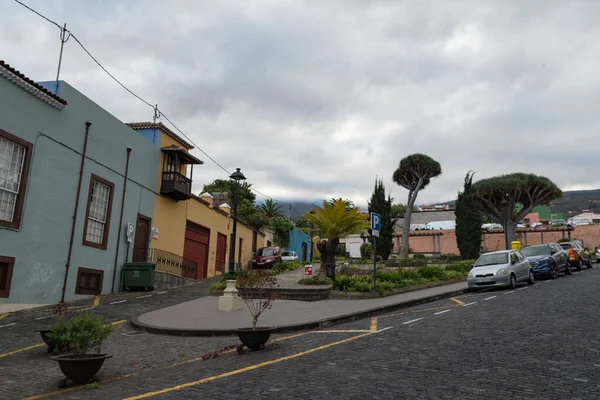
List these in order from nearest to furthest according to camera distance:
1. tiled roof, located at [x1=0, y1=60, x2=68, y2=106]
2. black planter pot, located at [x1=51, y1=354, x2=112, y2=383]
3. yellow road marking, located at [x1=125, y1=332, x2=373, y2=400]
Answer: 1. yellow road marking, located at [x1=125, y1=332, x2=373, y2=400]
2. black planter pot, located at [x1=51, y1=354, x2=112, y2=383]
3. tiled roof, located at [x1=0, y1=60, x2=68, y2=106]

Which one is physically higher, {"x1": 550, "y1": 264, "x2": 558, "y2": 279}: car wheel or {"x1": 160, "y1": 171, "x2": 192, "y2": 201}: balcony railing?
{"x1": 160, "y1": 171, "x2": 192, "y2": 201}: balcony railing

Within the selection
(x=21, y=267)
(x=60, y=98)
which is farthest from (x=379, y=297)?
(x=60, y=98)

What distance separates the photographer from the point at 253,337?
826 centimetres

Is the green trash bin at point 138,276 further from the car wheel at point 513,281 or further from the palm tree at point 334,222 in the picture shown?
the car wheel at point 513,281

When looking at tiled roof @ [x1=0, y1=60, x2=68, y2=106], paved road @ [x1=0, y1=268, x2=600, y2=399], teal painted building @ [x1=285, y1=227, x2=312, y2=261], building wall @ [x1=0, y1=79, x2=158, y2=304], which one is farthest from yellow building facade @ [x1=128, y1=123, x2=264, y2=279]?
teal painted building @ [x1=285, y1=227, x2=312, y2=261]

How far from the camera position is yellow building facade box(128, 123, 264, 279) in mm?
23438

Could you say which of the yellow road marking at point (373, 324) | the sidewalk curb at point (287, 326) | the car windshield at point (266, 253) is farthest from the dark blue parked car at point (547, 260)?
the car windshield at point (266, 253)

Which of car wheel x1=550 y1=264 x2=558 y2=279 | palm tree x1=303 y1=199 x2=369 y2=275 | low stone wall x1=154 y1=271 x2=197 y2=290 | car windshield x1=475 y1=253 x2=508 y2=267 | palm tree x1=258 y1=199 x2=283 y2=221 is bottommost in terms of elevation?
low stone wall x1=154 y1=271 x2=197 y2=290

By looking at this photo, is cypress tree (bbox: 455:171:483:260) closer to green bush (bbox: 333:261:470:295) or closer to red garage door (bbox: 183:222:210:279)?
green bush (bbox: 333:261:470:295)

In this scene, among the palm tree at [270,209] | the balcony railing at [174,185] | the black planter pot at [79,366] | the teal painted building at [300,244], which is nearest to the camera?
the black planter pot at [79,366]

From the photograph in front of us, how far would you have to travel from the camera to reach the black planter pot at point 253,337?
27.0 feet

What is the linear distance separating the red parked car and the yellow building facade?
105 inches

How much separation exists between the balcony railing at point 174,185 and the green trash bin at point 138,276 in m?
5.07

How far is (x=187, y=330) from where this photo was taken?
34.9 ft
